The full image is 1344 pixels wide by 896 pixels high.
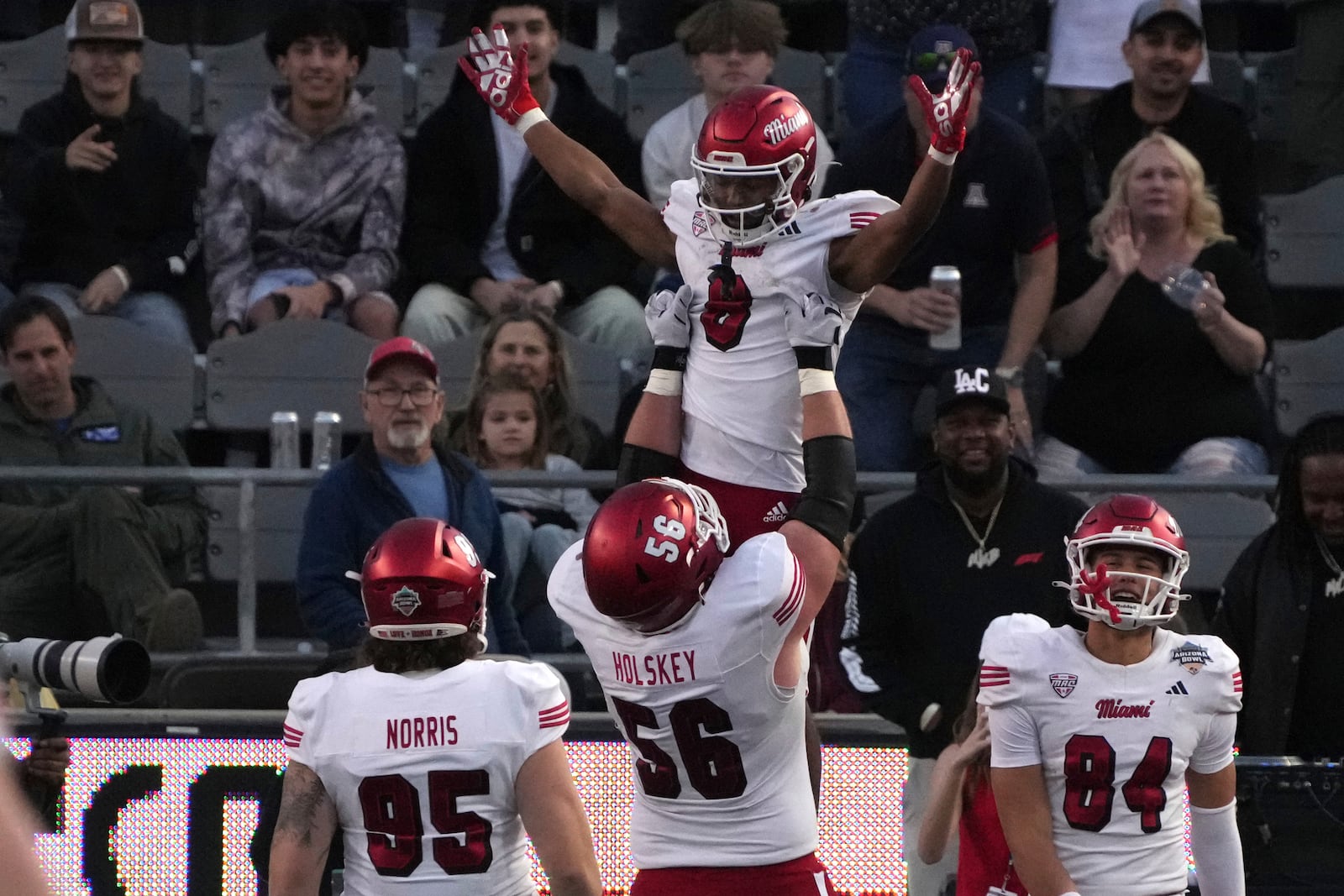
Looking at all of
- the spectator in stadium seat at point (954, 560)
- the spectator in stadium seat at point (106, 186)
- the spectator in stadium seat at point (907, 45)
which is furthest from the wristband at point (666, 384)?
the spectator in stadium seat at point (106, 186)

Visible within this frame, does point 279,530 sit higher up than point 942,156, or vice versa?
point 942,156

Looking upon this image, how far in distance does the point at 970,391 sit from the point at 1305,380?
111 inches

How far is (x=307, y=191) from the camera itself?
8.48 m

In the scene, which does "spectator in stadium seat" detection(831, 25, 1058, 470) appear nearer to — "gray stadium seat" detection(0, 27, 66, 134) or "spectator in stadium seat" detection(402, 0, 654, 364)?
"spectator in stadium seat" detection(402, 0, 654, 364)

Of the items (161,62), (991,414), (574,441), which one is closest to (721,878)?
(991,414)

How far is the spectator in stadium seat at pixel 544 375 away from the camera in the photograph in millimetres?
7484

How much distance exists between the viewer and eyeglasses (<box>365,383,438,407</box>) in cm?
649

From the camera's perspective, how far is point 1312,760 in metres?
5.57

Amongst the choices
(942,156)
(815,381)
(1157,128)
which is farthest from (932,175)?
(1157,128)

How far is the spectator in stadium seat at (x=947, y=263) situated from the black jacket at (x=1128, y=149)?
81 centimetres

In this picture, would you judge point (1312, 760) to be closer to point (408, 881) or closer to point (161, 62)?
point (408, 881)

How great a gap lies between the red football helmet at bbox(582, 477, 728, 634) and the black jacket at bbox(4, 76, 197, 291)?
4.99 meters

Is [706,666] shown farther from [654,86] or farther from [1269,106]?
[1269,106]

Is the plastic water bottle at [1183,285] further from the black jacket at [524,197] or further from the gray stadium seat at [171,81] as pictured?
the gray stadium seat at [171,81]
